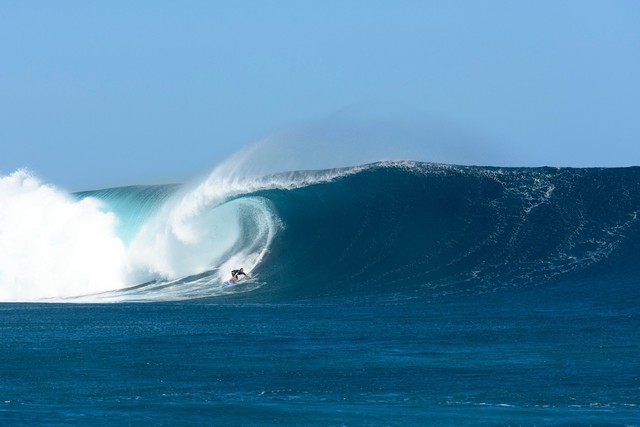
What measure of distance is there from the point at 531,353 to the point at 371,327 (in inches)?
146

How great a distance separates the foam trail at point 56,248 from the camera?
31.6 metres

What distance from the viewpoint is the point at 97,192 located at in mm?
41562

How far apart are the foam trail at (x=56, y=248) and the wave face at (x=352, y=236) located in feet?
0.18

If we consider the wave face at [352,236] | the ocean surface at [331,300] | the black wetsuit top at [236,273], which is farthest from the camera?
the black wetsuit top at [236,273]

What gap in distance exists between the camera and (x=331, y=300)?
24750 millimetres

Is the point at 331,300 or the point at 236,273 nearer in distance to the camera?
the point at 331,300

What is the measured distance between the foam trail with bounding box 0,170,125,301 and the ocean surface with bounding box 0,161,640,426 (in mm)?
62

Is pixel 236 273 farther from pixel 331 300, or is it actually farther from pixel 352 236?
pixel 331 300

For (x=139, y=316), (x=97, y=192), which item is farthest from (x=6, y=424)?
(x=97, y=192)

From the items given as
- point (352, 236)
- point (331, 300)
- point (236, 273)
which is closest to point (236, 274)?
point (236, 273)

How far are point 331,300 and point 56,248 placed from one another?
11.6 metres

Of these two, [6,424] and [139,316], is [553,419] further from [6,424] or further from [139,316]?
[139,316]

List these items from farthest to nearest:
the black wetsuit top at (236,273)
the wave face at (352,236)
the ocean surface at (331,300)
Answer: the black wetsuit top at (236,273)
the wave face at (352,236)
the ocean surface at (331,300)

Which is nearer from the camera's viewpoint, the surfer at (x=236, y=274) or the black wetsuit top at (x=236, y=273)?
the surfer at (x=236, y=274)
